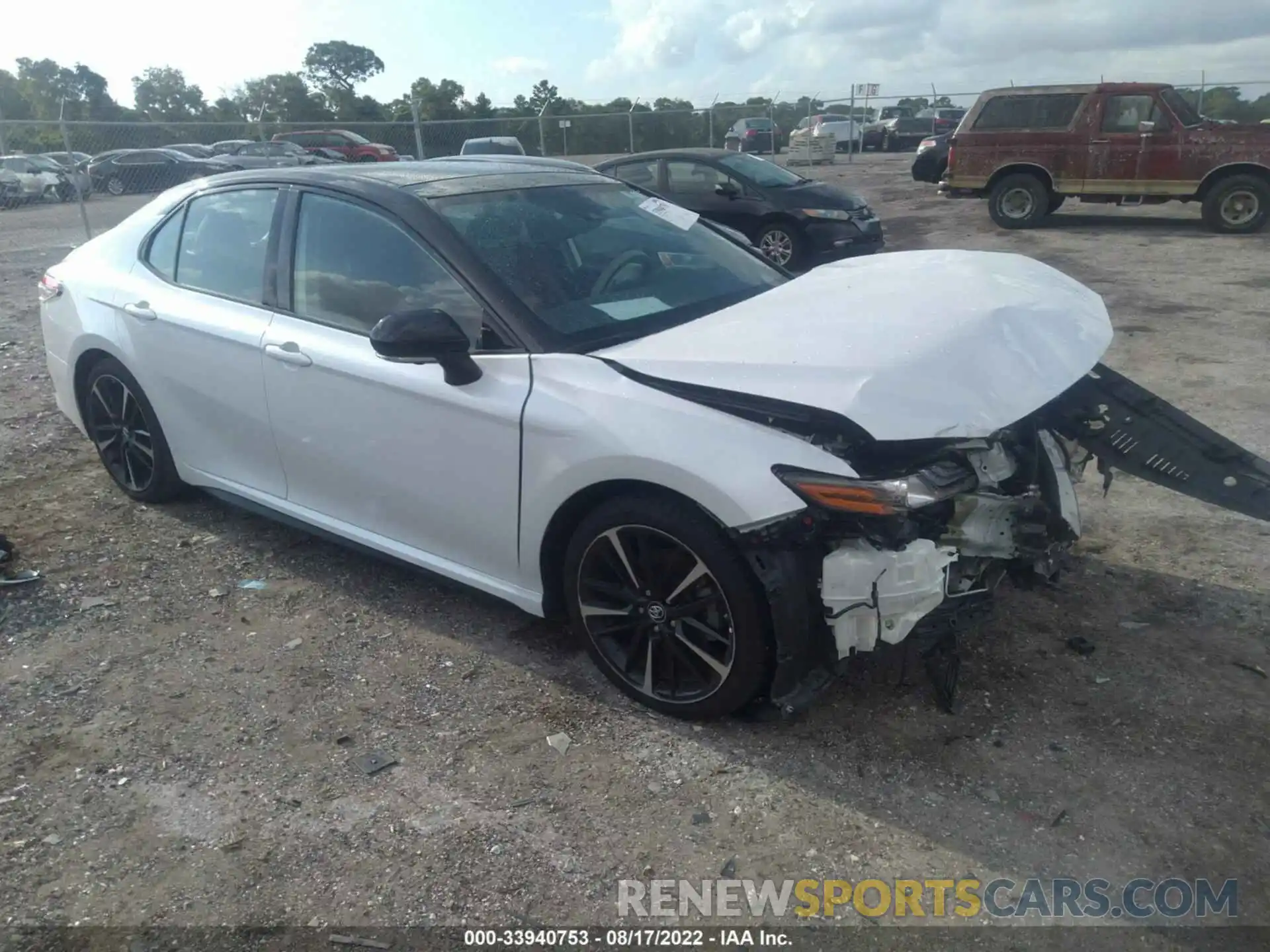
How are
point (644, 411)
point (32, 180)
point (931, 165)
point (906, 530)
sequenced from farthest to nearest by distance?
point (32, 180) < point (931, 165) < point (644, 411) < point (906, 530)

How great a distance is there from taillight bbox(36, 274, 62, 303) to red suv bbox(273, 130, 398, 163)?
66.9 ft

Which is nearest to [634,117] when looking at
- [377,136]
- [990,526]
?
[377,136]

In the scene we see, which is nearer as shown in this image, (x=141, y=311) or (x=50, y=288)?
(x=141, y=311)

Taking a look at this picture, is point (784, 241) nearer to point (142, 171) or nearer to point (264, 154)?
point (142, 171)

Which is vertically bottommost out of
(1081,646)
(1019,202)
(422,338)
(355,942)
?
(355,942)

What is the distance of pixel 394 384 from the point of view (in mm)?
3539

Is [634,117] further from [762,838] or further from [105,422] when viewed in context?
[762,838]

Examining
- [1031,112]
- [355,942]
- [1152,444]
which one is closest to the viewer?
[355,942]

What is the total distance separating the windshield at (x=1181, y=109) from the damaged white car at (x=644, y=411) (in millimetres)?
11898

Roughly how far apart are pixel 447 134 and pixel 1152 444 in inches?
872

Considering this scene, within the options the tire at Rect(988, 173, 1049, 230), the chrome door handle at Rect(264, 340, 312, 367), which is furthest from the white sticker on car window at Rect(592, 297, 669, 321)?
the tire at Rect(988, 173, 1049, 230)

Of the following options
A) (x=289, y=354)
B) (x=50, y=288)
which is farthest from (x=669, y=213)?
(x=50, y=288)

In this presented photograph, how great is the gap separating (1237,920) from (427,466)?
2.72 meters

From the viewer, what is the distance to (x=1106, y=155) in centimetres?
1409
